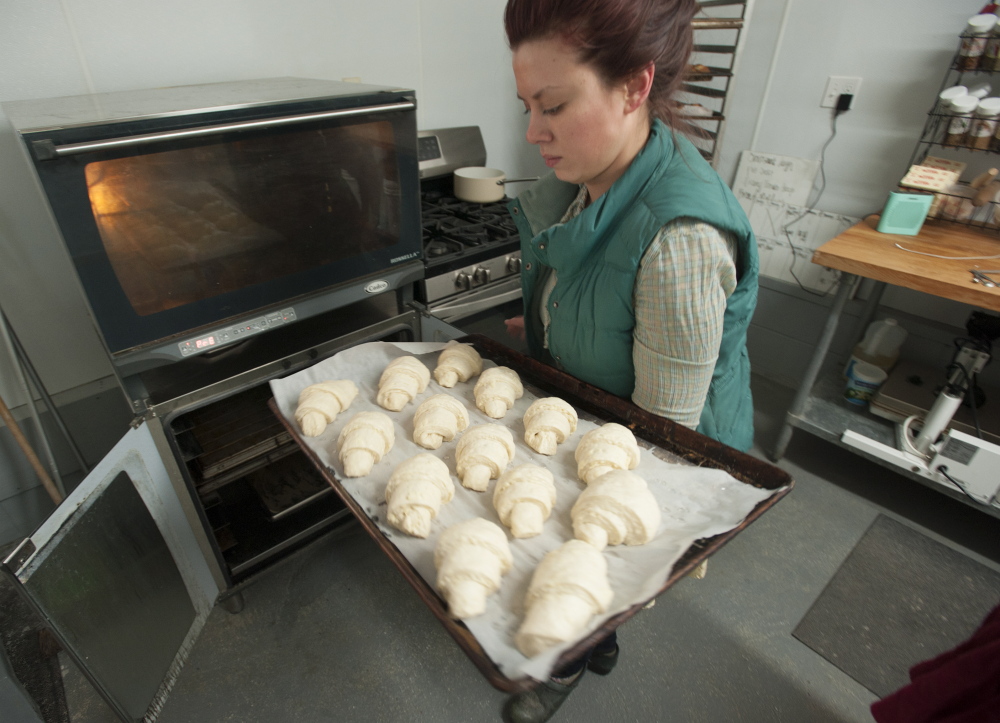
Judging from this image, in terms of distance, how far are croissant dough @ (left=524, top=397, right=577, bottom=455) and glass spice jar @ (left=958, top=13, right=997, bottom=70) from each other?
2022 millimetres

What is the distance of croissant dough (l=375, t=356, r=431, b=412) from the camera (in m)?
1.21

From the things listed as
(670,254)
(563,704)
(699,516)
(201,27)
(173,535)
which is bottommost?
(563,704)

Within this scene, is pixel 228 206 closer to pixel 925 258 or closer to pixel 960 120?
pixel 925 258

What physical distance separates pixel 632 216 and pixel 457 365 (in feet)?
1.83

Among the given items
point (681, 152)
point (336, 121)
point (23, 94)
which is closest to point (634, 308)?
point (681, 152)

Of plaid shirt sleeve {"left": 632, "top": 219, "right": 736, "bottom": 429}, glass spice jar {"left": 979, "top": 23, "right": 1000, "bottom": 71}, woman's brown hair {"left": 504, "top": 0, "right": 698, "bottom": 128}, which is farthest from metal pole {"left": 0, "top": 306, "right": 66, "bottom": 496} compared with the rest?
glass spice jar {"left": 979, "top": 23, "right": 1000, "bottom": 71}

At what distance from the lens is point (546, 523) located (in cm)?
95

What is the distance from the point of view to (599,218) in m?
1.01

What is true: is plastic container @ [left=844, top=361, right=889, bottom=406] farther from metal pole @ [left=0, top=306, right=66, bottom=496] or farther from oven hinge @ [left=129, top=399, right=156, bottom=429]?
metal pole @ [left=0, top=306, right=66, bottom=496]

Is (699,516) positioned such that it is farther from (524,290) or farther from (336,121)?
(336,121)

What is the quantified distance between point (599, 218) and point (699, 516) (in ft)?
1.95

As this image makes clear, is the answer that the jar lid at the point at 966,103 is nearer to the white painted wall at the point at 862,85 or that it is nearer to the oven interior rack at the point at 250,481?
the white painted wall at the point at 862,85

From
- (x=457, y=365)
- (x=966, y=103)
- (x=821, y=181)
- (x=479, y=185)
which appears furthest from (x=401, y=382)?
(x=821, y=181)

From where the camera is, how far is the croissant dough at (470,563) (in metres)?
0.74
